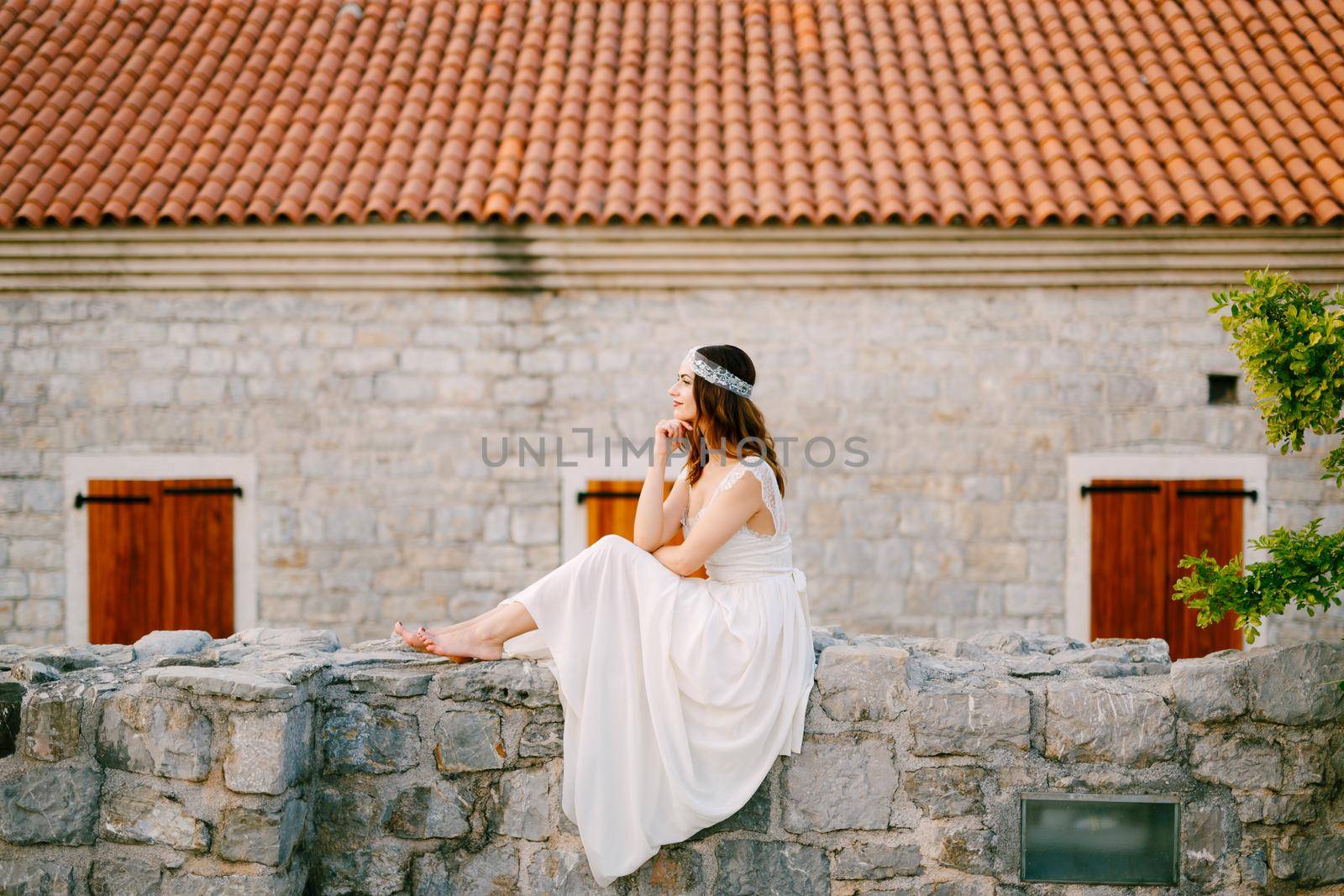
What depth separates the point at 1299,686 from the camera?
107 inches

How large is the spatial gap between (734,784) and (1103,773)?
107 centimetres

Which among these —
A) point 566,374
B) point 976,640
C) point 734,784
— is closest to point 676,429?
point 734,784

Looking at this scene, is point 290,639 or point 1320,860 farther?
point 290,639

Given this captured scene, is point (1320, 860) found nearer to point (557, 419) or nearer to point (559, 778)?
point (559, 778)

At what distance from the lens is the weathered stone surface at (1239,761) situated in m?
2.75

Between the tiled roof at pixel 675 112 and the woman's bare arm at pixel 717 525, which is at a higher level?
the tiled roof at pixel 675 112

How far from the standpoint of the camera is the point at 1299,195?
5.85 metres

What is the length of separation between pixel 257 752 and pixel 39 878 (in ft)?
2.54

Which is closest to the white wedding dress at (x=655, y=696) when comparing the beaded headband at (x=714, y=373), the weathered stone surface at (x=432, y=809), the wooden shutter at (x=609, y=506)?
the weathered stone surface at (x=432, y=809)

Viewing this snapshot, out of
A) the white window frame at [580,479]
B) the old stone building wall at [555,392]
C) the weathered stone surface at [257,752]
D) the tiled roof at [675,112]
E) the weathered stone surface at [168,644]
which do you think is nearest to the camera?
the weathered stone surface at [257,752]

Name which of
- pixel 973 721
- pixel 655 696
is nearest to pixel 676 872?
pixel 655 696

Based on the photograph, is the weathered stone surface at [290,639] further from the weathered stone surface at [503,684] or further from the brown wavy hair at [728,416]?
the brown wavy hair at [728,416]

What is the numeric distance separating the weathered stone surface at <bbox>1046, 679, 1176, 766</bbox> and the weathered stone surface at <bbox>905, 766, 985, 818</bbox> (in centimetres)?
24

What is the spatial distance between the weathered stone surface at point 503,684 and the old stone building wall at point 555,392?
333cm
